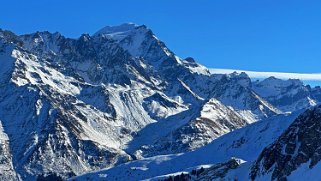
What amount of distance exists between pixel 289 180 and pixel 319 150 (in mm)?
11983

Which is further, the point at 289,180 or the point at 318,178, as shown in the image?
the point at 289,180

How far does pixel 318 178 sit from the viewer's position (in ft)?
595

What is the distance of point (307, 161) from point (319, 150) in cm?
497

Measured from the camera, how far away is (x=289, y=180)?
7721 inches

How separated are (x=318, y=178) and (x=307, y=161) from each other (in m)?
16.1

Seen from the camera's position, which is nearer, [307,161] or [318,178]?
[318,178]

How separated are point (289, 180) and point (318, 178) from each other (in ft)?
51.2

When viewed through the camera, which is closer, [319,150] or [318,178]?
[318,178]

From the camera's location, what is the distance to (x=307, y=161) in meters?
197

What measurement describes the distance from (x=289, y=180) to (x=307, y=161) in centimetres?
763

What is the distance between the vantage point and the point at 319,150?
640ft
